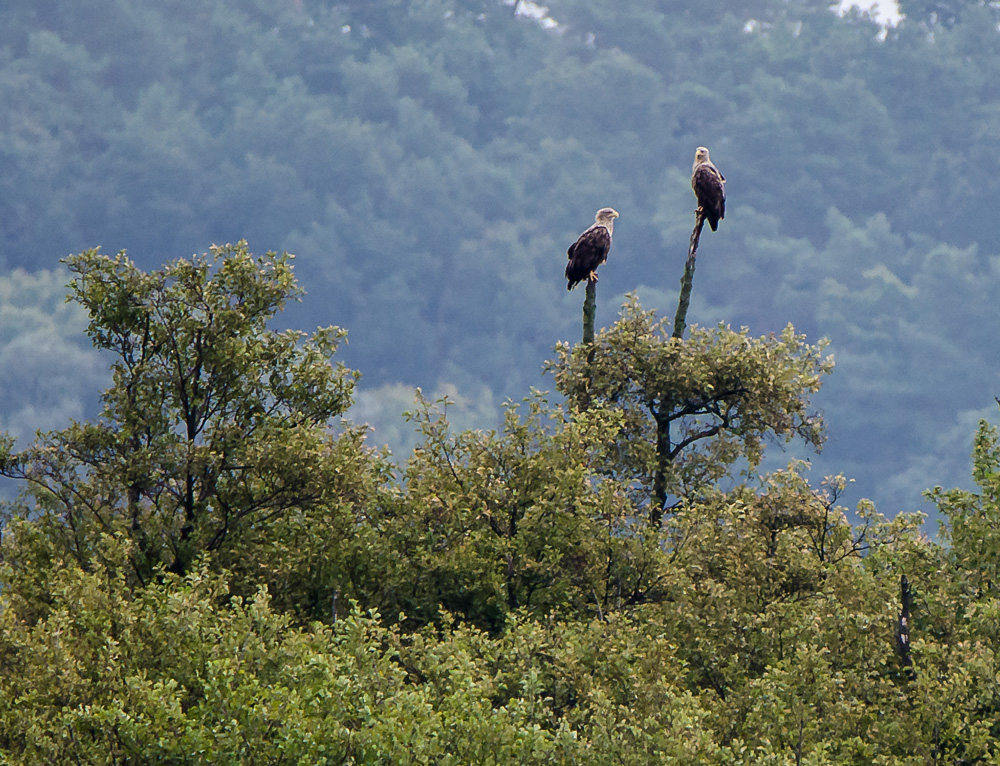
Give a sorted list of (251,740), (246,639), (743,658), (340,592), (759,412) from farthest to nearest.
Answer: (759,412) < (340,592) < (743,658) < (246,639) < (251,740)

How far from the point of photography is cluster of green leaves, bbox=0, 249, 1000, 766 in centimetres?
1917

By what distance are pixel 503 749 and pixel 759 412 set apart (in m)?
20.7

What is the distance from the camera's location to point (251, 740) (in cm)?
1816

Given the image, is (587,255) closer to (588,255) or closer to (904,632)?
(588,255)

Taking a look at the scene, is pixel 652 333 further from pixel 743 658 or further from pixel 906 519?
pixel 743 658

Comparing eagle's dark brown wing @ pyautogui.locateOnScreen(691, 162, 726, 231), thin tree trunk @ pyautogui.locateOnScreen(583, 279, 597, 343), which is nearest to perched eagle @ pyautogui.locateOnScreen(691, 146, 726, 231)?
eagle's dark brown wing @ pyautogui.locateOnScreen(691, 162, 726, 231)

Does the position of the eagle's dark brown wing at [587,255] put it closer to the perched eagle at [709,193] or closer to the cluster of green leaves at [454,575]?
the cluster of green leaves at [454,575]

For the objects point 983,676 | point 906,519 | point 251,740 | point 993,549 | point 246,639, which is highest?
point 906,519

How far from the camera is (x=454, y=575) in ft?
92.9

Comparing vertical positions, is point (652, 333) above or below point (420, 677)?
above

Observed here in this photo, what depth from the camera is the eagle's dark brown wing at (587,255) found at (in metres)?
39.6

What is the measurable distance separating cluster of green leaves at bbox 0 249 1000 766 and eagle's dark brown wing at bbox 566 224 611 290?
1668 millimetres

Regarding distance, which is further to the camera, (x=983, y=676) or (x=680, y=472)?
(x=680, y=472)

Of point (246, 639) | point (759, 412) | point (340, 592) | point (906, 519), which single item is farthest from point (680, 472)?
point (246, 639)
